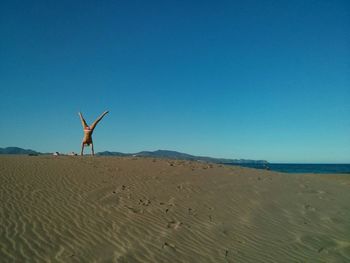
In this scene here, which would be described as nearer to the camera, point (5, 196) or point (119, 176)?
point (5, 196)

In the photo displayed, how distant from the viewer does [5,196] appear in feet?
28.4

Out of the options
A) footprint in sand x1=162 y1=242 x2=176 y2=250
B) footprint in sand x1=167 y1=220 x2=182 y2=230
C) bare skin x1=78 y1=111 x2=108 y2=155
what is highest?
bare skin x1=78 y1=111 x2=108 y2=155

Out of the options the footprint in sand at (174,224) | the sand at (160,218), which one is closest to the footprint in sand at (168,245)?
the sand at (160,218)

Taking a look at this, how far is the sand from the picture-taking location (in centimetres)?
589

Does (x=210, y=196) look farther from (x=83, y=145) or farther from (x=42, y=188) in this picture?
(x=83, y=145)

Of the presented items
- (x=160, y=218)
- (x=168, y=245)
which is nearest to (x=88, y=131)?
(x=160, y=218)

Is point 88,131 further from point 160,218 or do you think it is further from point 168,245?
point 168,245

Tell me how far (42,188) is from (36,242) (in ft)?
13.3

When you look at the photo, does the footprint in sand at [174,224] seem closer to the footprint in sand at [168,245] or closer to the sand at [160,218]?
the sand at [160,218]

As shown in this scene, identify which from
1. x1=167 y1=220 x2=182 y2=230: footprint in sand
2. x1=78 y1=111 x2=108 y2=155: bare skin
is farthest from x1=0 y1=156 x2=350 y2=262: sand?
x1=78 y1=111 x2=108 y2=155: bare skin

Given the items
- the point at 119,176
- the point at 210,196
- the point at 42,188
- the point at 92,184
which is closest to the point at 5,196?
the point at 42,188

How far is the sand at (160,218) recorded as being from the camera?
589 cm

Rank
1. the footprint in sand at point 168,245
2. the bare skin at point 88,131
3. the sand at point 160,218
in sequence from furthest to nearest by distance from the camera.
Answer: the bare skin at point 88,131 → the footprint in sand at point 168,245 → the sand at point 160,218

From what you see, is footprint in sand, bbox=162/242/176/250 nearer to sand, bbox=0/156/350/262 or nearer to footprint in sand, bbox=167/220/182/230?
sand, bbox=0/156/350/262
